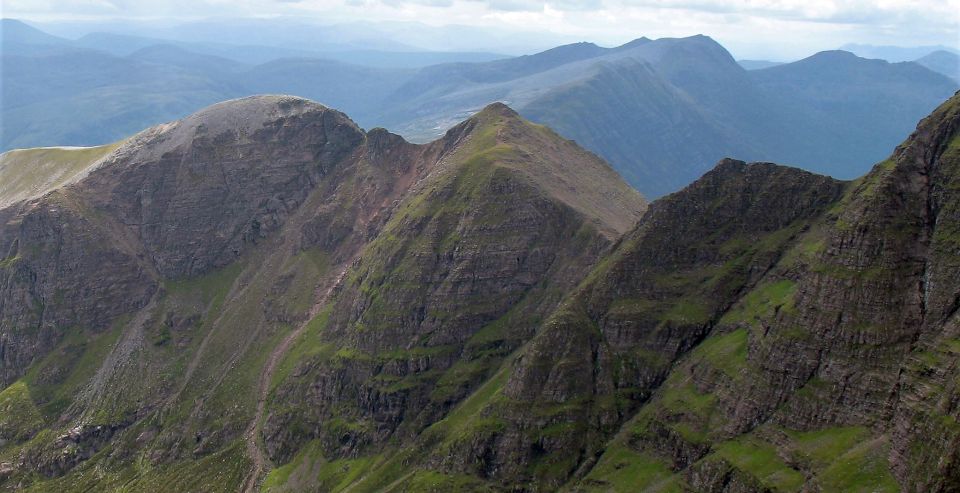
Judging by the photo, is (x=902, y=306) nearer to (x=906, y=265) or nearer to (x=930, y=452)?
(x=906, y=265)

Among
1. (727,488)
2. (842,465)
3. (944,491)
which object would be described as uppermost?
(944,491)

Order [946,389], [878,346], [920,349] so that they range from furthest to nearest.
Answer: [878,346] → [920,349] → [946,389]

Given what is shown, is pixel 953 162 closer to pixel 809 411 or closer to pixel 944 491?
pixel 809 411

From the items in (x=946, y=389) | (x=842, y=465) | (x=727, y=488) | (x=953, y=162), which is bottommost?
(x=727, y=488)

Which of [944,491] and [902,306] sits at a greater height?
[902,306]

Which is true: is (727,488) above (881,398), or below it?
below

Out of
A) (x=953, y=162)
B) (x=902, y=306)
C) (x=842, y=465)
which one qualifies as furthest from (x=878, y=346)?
(x=953, y=162)

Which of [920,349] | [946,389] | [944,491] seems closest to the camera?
[944,491]

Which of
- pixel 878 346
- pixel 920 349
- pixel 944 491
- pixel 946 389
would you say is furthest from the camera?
pixel 878 346

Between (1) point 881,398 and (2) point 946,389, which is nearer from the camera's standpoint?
(2) point 946,389

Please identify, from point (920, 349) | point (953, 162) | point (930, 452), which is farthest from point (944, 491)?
point (953, 162)
